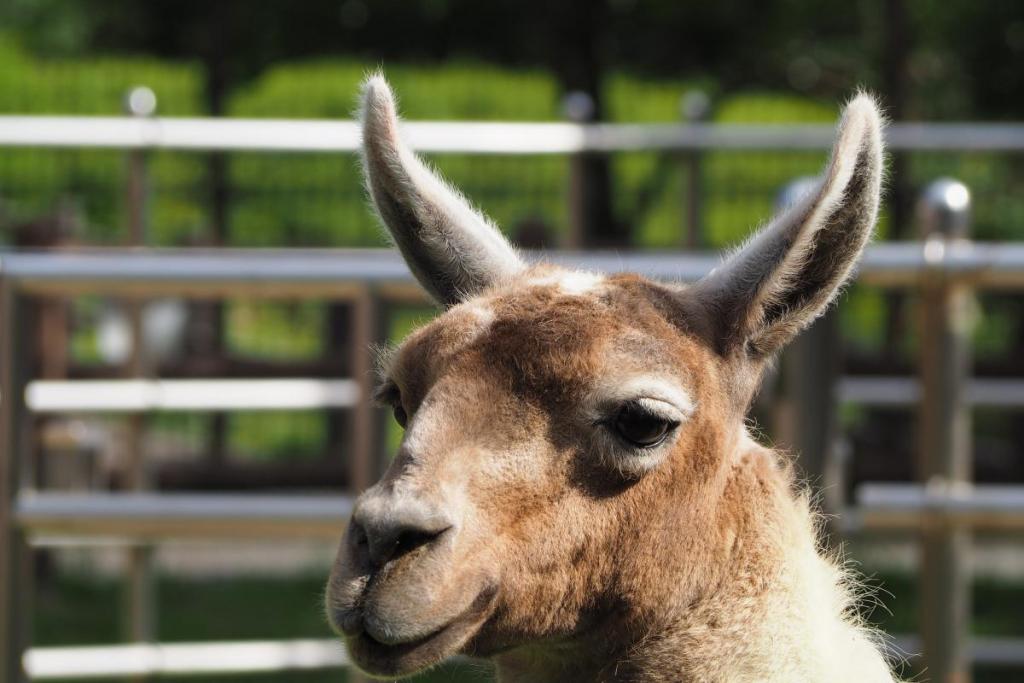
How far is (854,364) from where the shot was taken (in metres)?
9.67

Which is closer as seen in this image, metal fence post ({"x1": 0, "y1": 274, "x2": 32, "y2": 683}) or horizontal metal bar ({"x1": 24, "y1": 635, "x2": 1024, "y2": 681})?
metal fence post ({"x1": 0, "y1": 274, "x2": 32, "y2": 683})

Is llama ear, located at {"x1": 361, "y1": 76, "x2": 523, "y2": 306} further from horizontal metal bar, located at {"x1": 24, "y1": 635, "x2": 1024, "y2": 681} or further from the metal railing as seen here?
horizontal metal bar, located at {"x1": 24, "y1": 635, "x2": 1024, "y2": 681}

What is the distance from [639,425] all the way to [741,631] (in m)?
0.50

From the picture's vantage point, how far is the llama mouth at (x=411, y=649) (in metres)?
2.68

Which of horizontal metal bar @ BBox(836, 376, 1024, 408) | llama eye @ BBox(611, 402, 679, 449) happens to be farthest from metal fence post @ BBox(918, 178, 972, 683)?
horizontal metal bar @ BBox(836, 376, 1024, 408)

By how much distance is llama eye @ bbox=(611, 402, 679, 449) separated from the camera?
113 inches

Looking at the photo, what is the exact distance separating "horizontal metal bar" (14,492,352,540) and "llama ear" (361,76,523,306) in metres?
→ 1.25

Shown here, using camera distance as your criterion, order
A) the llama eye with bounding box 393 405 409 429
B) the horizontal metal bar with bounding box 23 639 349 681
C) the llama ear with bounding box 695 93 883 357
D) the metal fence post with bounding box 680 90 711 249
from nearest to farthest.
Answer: the llama ear with bounding box 695 93 883 357
the llama eye with bounding box 393 405 409 429
the horizontal metal bar with bounding box 23 639 349 681
the metal fence post with bounding box 680 90 711 249

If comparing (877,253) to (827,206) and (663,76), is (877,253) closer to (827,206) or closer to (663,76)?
(827,206)

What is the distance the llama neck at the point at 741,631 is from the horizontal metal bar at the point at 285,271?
4.52 feet

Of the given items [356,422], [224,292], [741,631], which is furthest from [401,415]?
[224,292]

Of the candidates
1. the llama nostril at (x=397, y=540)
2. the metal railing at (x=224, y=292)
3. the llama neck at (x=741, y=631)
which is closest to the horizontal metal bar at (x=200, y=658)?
the metal railing at (x=224, y=292)

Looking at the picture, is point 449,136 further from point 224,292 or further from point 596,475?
point 596,475

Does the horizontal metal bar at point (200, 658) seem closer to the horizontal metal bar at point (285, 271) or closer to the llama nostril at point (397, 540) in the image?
the horizontal metal bar at point (285, 271)
